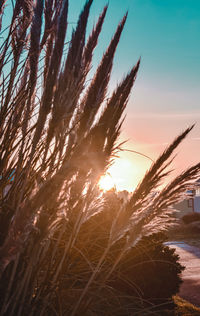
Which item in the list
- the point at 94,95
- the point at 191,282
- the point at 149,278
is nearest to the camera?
the point at 94,95

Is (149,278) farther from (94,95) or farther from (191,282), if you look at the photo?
(191,282)

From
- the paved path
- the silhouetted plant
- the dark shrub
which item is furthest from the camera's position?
the paved path

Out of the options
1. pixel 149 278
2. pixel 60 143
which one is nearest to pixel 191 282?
pixel 149 278

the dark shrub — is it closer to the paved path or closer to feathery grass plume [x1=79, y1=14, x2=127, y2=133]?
the paved path

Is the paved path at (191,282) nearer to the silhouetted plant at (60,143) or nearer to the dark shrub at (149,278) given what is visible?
the dark shrub at (149,278)

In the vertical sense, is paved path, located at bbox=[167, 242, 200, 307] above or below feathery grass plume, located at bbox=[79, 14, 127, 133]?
below

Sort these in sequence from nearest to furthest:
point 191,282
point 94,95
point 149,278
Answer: point 94,95 → point 149,278 → point 191,282

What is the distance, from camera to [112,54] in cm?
151

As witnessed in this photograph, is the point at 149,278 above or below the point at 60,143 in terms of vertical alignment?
below

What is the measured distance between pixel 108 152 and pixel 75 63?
1.80 ft

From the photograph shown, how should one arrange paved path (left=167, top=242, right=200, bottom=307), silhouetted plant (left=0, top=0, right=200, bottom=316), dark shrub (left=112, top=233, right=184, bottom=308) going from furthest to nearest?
paved path (left=167, top=242, right=200, bottom=307)
dark shrub (left=112, top=233, right=184, bottom=308)
silhouetted plant (left=0, top=0, right=200, bottom=316)

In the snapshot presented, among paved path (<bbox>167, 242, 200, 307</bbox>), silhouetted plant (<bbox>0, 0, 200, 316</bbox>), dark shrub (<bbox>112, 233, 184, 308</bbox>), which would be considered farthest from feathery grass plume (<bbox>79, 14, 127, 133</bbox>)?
paved path (<bbox>167, 242, 200, 307</bbox>)

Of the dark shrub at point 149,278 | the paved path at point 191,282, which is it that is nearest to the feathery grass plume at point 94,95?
the dark shrub at point 149,278

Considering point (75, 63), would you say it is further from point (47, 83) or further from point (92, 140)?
point (92, 140)
